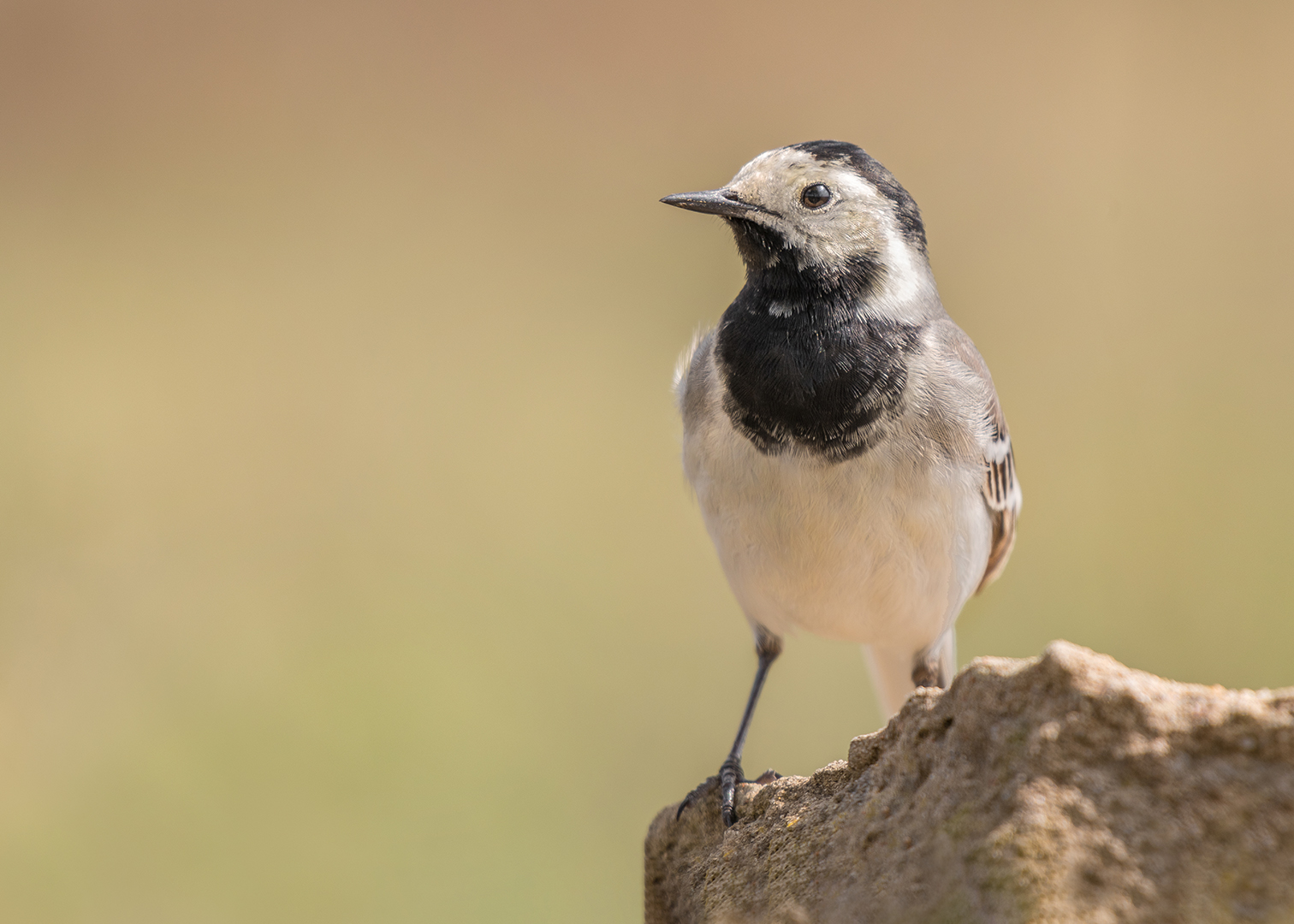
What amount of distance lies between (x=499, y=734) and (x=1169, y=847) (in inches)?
253

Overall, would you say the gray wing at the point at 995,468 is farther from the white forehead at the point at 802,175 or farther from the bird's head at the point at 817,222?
the white forehead at the point at 802,175

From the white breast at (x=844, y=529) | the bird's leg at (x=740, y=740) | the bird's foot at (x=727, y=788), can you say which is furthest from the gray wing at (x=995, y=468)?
the bird's foot at (x=727, y=788)

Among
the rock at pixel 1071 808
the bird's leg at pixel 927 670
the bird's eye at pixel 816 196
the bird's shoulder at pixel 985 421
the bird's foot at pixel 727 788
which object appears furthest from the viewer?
the bird's leg at pixel 927 670

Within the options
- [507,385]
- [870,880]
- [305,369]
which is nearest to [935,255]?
[507,385]

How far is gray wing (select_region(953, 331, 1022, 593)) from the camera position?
4.41 meters

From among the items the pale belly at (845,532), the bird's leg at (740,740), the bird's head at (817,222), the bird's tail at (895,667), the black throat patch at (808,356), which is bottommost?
the bird's tail at (895,667)

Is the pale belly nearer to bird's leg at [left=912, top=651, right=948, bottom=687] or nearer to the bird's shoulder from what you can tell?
the bird's shoulder

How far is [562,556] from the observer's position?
9.84 m

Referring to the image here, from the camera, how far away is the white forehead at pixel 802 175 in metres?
4.36

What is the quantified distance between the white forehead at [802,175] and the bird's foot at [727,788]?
6.69 ft

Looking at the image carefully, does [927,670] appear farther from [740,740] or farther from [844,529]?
[844,529]

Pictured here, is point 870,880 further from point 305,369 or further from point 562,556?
point 305,369

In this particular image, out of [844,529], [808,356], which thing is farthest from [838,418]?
[844,529]

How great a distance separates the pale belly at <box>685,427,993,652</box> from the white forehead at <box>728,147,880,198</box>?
A: 0.92 metres
